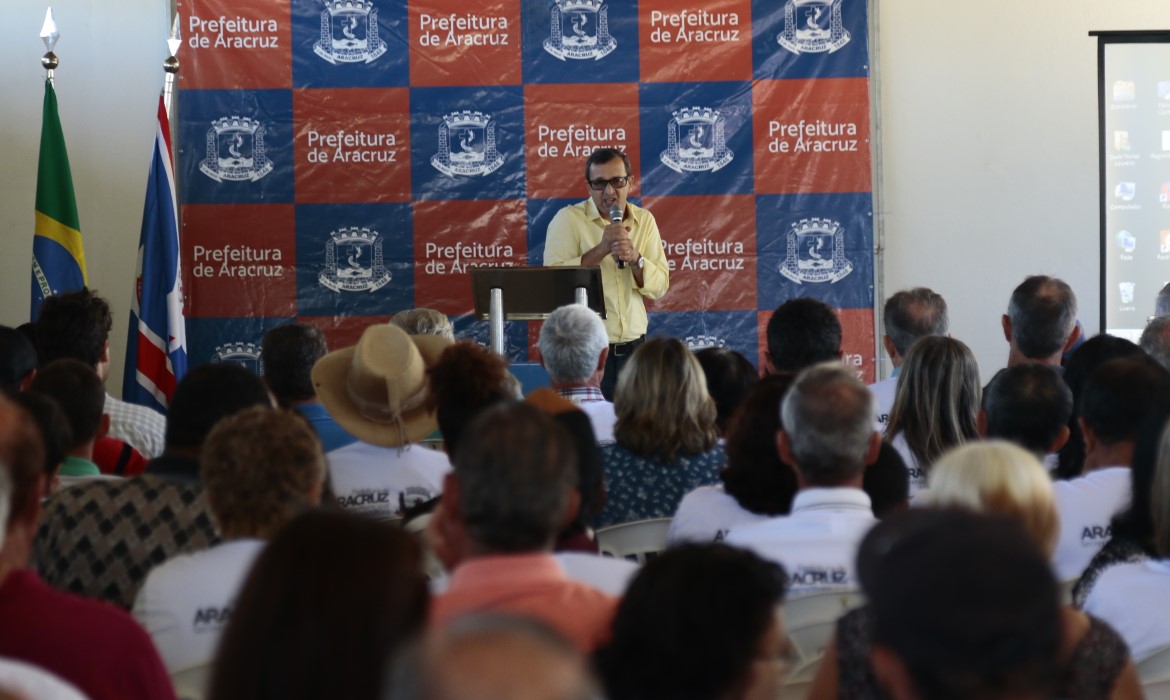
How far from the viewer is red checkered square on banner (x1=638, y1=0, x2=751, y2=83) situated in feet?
21.4

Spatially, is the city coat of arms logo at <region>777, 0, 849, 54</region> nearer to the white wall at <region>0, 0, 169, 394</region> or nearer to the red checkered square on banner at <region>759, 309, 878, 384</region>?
the red checkered square on banner at <region>759, 309, 878, 384</region>

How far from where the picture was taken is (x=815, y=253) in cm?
656

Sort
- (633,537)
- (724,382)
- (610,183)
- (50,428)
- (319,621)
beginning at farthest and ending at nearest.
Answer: (610,183)
(724,382)
(633,537)
(50,428)
(319,621)

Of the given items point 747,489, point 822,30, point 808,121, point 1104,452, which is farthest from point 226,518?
point 822,30

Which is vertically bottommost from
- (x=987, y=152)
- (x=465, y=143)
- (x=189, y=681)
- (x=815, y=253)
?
(x=189, y=681)

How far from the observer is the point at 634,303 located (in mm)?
5996

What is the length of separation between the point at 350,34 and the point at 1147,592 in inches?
208

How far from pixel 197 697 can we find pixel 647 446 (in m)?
1.52

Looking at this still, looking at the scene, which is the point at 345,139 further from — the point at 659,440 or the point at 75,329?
the point at 659,440

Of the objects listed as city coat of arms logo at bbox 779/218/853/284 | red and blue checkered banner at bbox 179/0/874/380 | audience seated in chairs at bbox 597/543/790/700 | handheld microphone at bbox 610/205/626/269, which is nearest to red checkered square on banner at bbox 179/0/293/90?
red and blue checkered banner at bbox 179/0/874/380

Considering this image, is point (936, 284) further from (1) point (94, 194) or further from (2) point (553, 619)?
(2) point (553, 619)

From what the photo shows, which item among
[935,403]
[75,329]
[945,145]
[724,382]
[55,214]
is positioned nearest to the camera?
[935,403]

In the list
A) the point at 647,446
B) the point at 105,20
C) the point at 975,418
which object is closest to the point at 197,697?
the point at 647,446

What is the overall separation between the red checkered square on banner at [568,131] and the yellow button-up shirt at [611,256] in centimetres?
47
